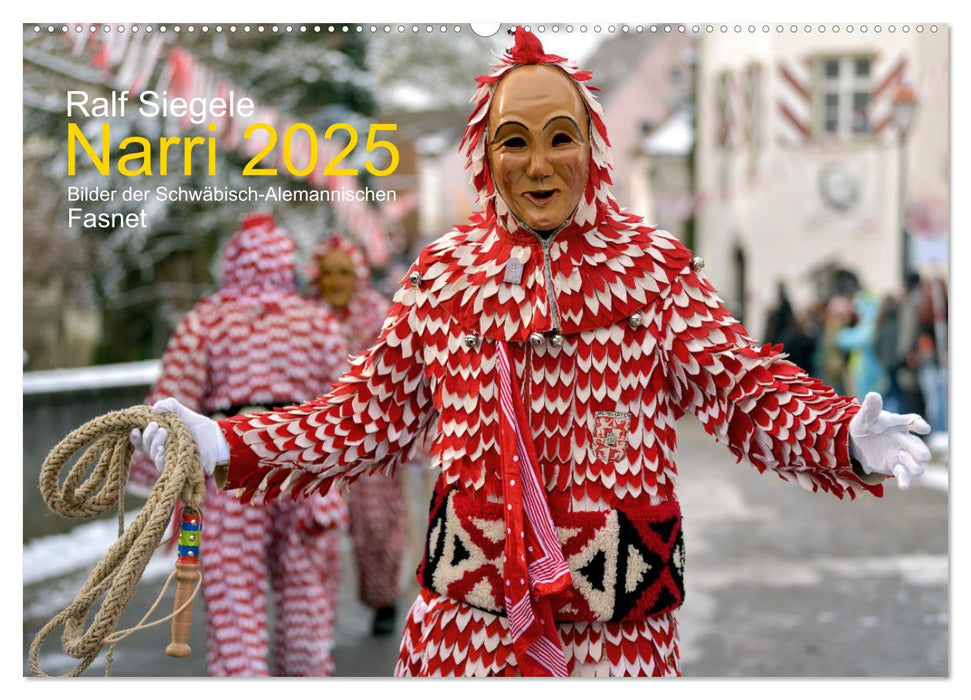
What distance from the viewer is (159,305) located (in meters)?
11.3

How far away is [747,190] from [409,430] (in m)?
16.4

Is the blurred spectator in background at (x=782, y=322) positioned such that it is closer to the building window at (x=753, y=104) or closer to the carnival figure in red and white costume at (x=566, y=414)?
the building window at (x=753, y=104)

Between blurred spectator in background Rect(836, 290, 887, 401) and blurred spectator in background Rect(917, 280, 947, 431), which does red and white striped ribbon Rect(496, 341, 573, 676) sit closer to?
blurred spectator in background Rect(917, 280, 947, 431)

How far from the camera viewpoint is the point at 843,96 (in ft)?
51.2

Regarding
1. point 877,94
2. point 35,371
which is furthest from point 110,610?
point 877,94

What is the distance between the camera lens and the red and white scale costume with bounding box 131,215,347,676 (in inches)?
164

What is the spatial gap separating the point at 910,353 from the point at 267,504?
8318mm

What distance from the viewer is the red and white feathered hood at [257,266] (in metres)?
4.51

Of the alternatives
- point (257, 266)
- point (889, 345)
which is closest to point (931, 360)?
point (889, 345)

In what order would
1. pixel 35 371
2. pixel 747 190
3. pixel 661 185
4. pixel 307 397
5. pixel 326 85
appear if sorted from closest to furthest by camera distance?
pixel 307 397
pixel 35 371
pixel 326 85
pixel 747 190
pixel 661 185

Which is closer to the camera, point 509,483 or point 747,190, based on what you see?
point 509,483

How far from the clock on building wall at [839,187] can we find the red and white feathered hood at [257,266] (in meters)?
13.3

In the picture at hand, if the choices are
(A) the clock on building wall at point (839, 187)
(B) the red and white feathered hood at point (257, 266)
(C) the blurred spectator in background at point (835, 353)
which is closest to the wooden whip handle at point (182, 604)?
(B) the red and white feathered hood at point (257, 266)

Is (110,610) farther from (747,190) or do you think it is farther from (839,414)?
(747,190)
